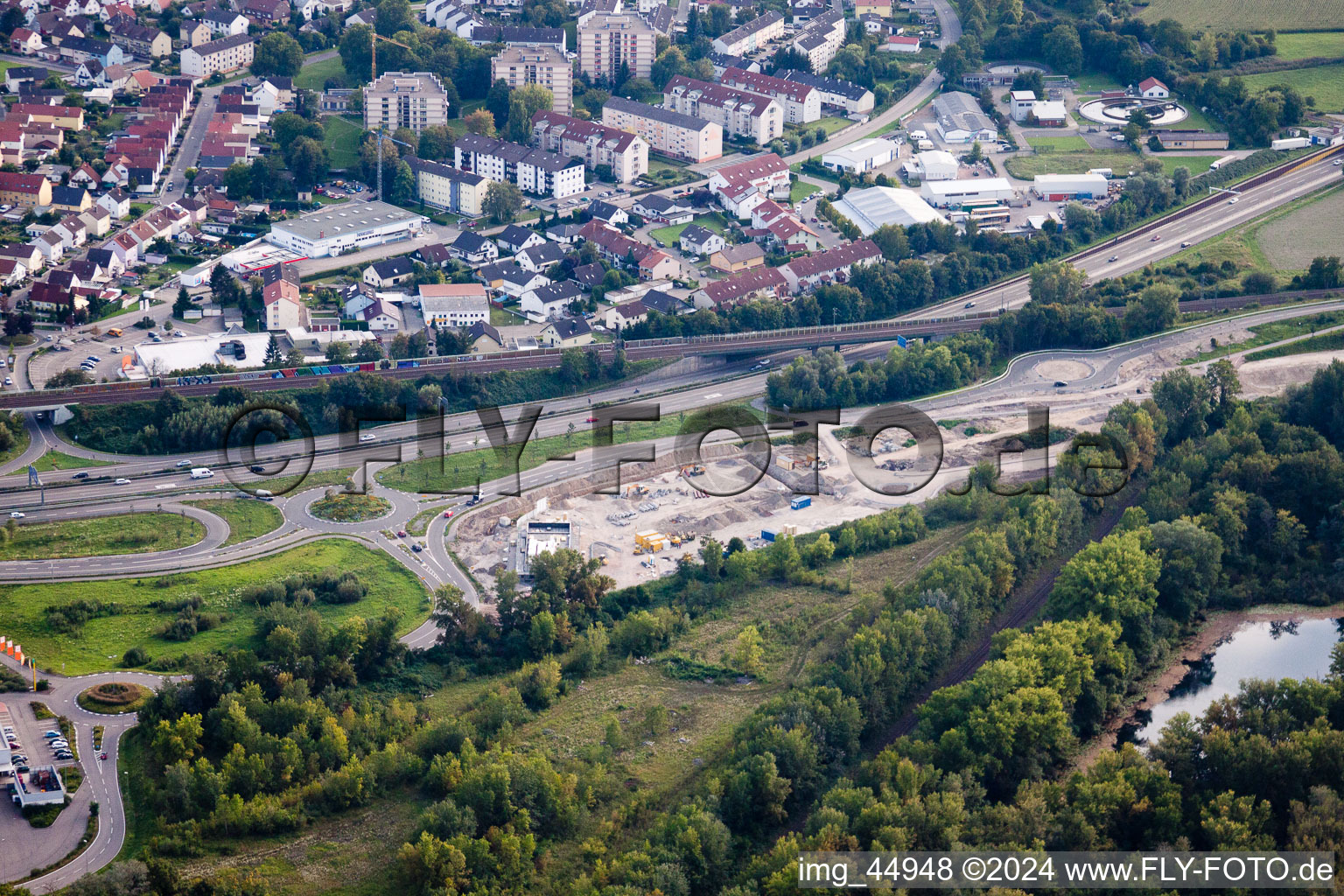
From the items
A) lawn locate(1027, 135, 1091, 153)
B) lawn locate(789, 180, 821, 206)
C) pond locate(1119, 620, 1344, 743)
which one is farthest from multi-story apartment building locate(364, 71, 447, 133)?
pond locate(1119, 620, 1344, 743)

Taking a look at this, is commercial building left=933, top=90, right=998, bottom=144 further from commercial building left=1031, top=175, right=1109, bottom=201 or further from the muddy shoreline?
the muddy shoreline

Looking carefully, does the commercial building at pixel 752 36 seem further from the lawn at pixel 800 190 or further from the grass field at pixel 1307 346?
the grass field at pixel 1307 346

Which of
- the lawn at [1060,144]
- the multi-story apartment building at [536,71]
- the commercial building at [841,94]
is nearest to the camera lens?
the lawn at [1060,144]

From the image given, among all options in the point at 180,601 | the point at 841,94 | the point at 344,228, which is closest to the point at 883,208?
the point at 841,94

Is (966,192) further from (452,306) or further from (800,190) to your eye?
(452,306)

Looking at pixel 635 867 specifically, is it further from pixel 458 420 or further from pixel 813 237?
pixel 813 237

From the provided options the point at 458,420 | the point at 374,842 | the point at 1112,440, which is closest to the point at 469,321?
the point at 458,420

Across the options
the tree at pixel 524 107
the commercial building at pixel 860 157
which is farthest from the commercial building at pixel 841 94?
the tree at pixel 524 107
